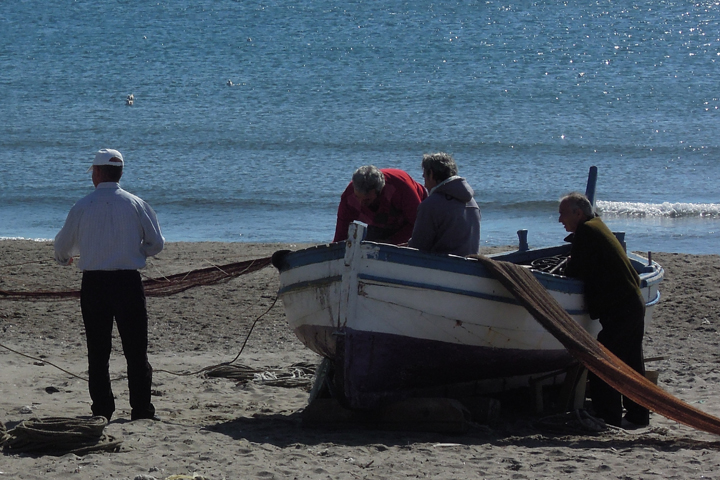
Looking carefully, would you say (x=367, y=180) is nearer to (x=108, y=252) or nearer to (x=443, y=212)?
(x=443, y=212)

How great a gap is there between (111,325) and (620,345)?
3.37m

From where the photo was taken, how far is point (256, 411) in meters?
6.65

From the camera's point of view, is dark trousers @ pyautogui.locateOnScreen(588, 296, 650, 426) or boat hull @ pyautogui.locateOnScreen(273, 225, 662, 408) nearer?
boat hull @ pyautogui.locateOnScreen(273, 225, 662, 408)

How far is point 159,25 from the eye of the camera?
173 feet

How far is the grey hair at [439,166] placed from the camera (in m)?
5.99

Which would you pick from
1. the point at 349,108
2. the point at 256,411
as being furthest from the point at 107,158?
the point at 349,108

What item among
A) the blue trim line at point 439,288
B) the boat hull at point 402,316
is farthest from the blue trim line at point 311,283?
the blue trim line at point 439,288

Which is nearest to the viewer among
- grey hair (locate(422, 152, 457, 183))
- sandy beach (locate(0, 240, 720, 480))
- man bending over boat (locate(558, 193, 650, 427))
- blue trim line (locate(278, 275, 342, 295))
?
sandy beach (locate(0, 240, 720, 480))

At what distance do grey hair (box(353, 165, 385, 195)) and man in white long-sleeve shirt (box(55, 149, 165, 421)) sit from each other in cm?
138

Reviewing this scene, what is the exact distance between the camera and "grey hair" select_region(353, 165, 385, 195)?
620 centimetres

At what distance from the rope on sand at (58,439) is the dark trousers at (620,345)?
324 centimetres

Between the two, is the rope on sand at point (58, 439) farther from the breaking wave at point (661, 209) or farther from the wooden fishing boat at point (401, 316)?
the breaking wave at point (661, 209)

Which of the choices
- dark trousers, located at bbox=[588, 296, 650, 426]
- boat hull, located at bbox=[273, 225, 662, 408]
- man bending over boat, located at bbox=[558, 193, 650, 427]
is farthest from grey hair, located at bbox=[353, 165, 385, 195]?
dark trousers, located at bbox=[588, 296, 650, 426]

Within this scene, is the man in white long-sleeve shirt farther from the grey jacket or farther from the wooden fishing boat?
the grey jacket
